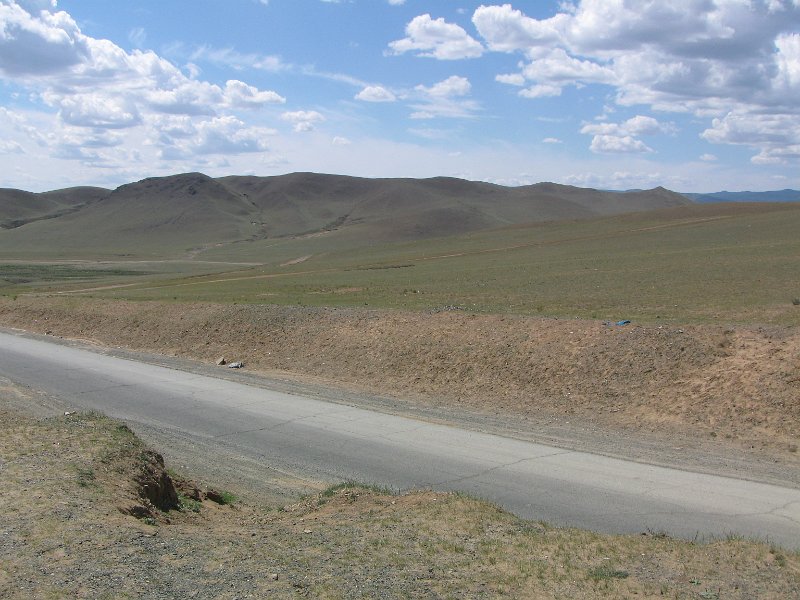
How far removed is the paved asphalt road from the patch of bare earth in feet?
5.33

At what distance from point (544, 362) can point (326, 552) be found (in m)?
11.8

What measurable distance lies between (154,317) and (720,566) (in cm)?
2662

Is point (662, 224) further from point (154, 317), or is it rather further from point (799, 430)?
point (799, 430)

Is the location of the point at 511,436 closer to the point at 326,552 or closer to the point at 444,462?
the point at 444,462

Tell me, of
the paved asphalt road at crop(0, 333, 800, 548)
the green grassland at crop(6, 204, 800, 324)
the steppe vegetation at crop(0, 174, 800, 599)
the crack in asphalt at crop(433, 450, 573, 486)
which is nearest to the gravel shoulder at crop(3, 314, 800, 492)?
the steppe vegetation at crop(0, 174, 800, 599)

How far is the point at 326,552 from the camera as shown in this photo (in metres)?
6.85

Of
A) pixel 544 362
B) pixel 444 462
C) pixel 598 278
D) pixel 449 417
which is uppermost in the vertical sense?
pixel 598 278

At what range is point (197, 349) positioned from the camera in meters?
25.8

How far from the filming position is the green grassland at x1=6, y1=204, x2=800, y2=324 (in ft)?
81.2

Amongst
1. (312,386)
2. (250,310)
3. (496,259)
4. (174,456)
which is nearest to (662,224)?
(496,259)

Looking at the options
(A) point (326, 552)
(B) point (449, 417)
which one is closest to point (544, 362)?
(B) point (449, 417)

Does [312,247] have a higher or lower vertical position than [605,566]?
higher

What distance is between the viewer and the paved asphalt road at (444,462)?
930cm

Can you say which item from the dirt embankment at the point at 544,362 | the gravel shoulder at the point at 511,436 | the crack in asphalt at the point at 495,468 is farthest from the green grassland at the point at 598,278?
the crack in asphalt at the point at 495,468
